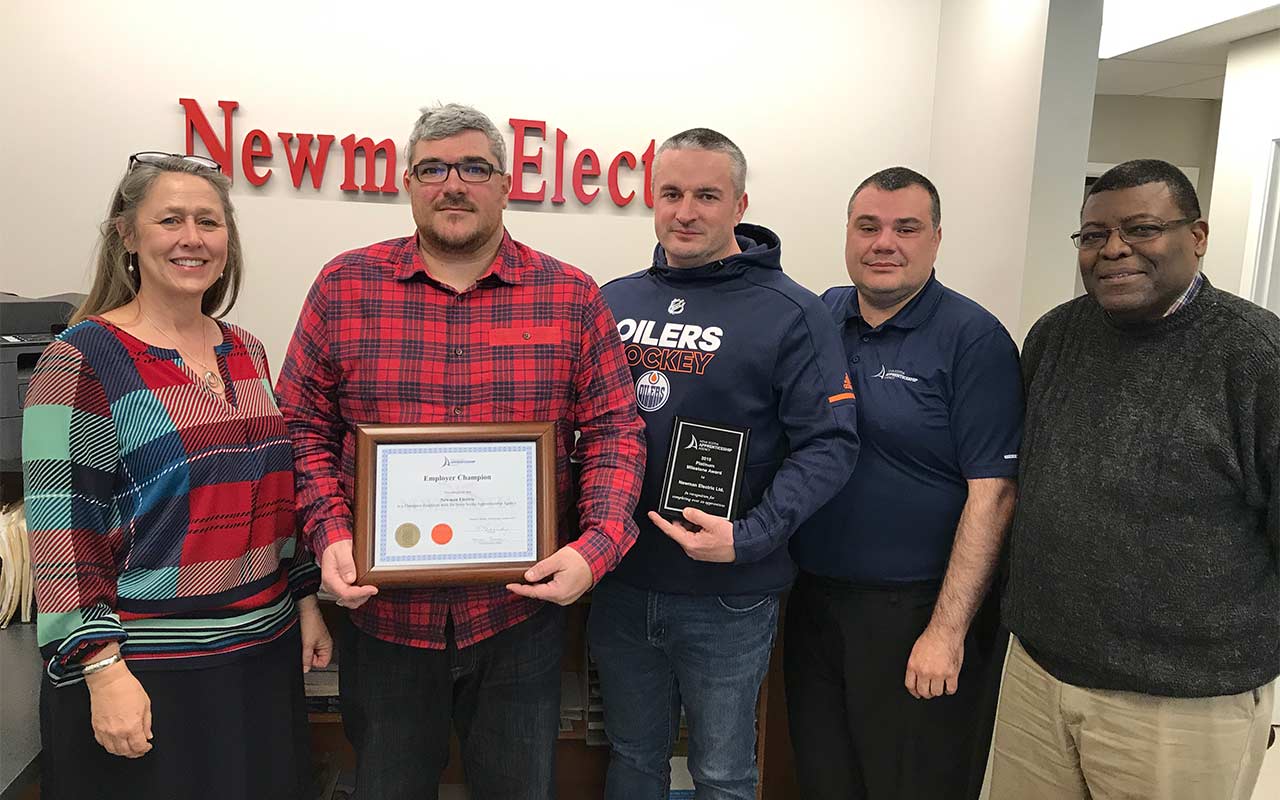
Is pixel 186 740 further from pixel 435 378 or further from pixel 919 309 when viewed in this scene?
pixel 919 309

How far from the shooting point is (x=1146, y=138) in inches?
215

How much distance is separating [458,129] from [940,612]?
4.83 feet

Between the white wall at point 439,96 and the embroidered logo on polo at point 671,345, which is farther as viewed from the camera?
the white wall at point 439,96

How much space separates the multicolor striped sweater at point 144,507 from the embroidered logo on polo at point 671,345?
0.79m

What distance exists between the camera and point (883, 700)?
72.8 inches

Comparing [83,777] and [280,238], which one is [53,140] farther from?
[83,777]

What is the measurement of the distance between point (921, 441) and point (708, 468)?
0.52 metres

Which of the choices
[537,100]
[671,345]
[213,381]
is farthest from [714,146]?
[537,100]

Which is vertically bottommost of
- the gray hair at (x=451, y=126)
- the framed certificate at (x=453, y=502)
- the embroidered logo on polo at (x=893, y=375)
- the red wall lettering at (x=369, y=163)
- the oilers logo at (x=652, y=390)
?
the framed certificate at (x=453, y=502)

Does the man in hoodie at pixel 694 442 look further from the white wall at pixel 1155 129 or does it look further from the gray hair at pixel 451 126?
Result: the white wall at pixel 1155 129

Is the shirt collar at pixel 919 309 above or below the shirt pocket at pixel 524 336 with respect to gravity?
above

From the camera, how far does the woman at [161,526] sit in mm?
1257

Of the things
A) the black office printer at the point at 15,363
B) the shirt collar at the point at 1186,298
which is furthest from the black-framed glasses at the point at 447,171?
the shirt collar at the point at 1186,298

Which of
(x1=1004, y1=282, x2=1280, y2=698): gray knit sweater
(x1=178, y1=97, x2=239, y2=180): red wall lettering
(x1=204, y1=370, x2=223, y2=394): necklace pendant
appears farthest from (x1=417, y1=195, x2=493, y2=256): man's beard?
(x1=178, y1=97, x2=239, y2=180): red wall lettering
